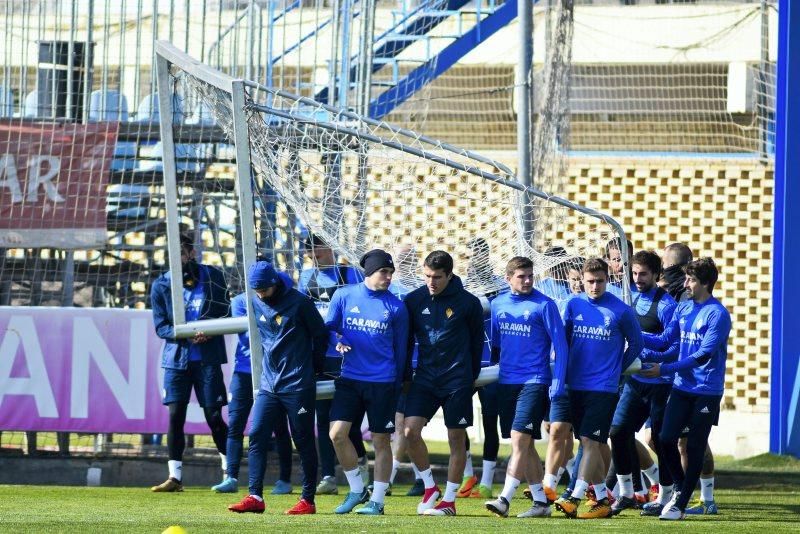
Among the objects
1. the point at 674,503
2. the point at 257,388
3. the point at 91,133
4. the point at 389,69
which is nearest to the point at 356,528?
the point at 257,388

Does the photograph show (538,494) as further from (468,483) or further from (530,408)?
(468,483)

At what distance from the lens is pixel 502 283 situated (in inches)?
477

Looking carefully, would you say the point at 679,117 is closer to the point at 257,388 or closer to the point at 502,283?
the point at 502,283

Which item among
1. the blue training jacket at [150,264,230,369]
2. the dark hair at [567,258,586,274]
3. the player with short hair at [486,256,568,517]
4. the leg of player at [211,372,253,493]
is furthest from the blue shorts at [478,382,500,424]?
the blue training jacket at [150,264,230,369]

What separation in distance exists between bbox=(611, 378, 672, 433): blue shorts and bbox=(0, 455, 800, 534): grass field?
0.67 m

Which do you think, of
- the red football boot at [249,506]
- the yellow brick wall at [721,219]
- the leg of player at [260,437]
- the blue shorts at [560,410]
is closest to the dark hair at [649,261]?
the blue shorts at [560,410]

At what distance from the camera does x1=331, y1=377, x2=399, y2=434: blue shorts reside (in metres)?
10.4

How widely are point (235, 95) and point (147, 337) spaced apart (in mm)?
3926

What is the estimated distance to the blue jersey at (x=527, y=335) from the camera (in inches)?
415

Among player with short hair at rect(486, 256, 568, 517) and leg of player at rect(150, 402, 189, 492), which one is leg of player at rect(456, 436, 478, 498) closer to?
player with short hair at rect(486, 256, 568, 517)

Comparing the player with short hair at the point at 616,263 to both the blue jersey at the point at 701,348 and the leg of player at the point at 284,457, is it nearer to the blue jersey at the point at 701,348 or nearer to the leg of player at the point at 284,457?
the blue jersey at the point at 701,348

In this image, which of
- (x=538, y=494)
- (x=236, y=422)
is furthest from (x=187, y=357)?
(x=538, y=494)

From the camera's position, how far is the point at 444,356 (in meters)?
10.4

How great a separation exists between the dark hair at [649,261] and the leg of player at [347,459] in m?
2.50
